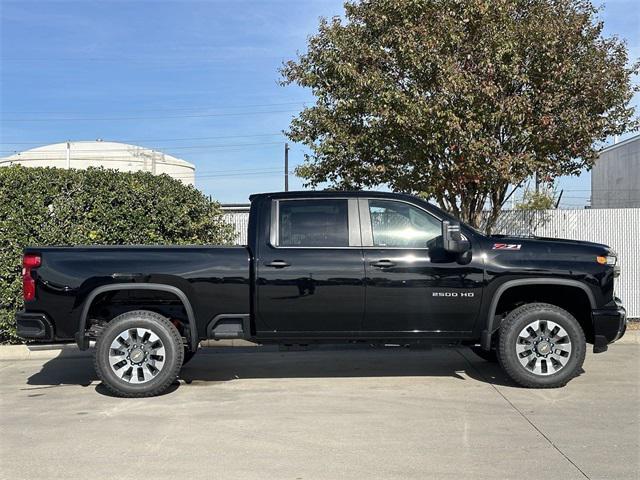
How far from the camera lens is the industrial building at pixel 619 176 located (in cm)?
3136

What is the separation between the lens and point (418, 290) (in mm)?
6559

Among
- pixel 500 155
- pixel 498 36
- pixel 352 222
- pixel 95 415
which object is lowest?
pixel 95 415

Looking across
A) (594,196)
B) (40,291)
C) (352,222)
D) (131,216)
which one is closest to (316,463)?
(352,222)

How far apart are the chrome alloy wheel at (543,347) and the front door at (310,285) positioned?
5.58 feet

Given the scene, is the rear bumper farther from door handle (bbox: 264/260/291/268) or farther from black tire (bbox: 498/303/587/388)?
black tire (bbox: 498/303/587/388)

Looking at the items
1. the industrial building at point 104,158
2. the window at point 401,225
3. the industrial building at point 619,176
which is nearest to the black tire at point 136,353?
the window at point 401,225

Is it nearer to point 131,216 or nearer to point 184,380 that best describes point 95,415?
point 184,380

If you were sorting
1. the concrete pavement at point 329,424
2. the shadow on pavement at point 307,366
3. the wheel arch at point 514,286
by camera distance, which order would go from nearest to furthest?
1. the concrete pavement at point 329,424
2. the wheel arch at point 514,286
3. the shadow on pavement at point 307,366

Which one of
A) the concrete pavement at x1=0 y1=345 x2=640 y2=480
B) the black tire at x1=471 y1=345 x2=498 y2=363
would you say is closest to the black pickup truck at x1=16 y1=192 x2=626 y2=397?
the concrete pavement at x1=0 y1=345 x2=640 y2=480

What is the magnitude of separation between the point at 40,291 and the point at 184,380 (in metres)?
1.88

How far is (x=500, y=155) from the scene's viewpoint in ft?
32.2

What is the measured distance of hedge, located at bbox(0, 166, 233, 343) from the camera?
30.0ft

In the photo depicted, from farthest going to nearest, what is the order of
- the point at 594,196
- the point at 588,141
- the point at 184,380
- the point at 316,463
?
the point at 594,196 < the point at 588,141 < the point at 184,380 < the point at 316,463

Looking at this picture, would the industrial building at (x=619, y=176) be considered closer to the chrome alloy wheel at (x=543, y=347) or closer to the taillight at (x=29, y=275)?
the chrome alloy wheel at (x=543, y=347)
